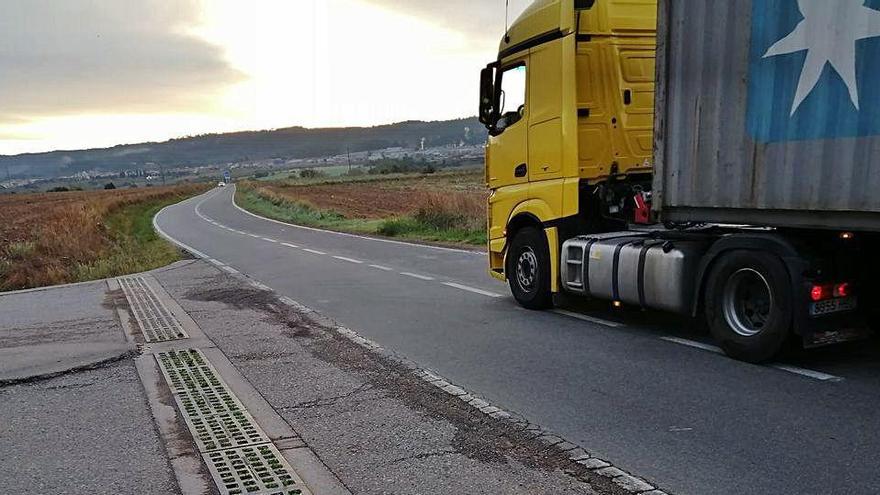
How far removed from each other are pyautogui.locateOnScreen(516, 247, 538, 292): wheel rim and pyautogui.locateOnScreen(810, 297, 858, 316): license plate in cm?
361

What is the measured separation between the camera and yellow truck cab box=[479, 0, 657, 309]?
25.6 feet

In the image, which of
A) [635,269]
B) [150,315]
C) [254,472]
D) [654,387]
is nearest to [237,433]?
[254,472]

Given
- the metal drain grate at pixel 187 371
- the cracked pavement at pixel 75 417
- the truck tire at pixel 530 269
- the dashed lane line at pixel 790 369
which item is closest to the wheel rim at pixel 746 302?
the dashed lane line at pixel 790 369

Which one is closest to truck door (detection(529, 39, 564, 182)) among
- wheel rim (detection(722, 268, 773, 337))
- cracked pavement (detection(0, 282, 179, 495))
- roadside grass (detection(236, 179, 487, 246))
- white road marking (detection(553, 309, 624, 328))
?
white road marking (detection(553, 309, 624, 328))

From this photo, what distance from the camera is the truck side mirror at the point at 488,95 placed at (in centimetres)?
891

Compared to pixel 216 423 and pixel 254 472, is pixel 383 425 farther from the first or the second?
pixel 216 423

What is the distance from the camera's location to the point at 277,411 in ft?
16.4

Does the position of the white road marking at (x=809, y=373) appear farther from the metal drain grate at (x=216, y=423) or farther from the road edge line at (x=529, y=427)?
the metal drain grate at (x=216, y=423)

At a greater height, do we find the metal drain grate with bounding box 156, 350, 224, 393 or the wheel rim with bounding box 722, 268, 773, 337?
the wheel rim with bounding box 722, 268, 773, 337

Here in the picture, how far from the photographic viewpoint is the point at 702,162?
6102 millimetres

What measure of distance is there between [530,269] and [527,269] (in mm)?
76

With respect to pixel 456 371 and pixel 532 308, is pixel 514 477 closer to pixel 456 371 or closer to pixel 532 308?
pixel 456 371

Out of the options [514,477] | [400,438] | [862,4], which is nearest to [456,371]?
[400,438]

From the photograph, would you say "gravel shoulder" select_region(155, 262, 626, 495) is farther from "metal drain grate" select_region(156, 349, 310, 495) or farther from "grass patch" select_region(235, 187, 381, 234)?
"grass patch" select_region(235, 187, 381, 234)
